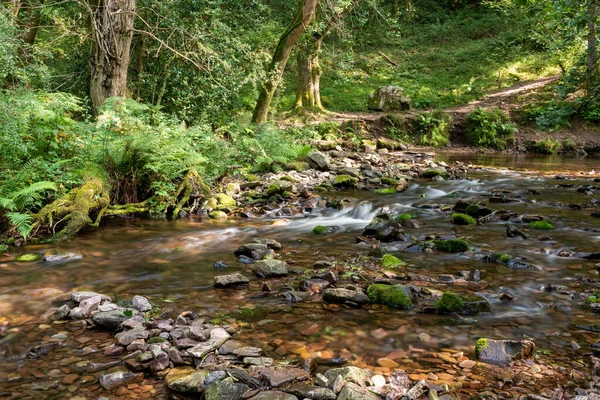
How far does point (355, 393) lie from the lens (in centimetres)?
291

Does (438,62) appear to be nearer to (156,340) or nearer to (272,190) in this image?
(272,190)

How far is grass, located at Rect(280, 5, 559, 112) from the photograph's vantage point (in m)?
23.7

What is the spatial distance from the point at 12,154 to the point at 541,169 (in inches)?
587

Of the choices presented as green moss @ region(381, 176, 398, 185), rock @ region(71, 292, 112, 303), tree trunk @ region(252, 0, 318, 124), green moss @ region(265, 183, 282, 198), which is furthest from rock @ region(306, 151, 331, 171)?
rock @ region(71, 292, 112, 303)

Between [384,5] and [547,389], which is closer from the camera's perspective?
[547,389]

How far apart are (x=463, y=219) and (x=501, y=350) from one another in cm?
483

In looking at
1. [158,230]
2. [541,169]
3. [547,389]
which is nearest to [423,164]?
[541,169]

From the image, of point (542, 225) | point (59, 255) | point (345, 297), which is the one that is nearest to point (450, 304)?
point (345, 297)

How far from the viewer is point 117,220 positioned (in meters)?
8.41

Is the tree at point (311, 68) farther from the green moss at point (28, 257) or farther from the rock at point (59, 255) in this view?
the green moss at point (28, 257)

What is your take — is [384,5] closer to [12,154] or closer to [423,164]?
[423,164]

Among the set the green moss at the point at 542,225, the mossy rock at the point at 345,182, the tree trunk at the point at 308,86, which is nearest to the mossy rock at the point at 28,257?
the mossy rock at the point at 345,182

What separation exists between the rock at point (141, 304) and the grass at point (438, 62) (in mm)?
15399

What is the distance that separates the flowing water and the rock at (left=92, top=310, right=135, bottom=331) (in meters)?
0.13
